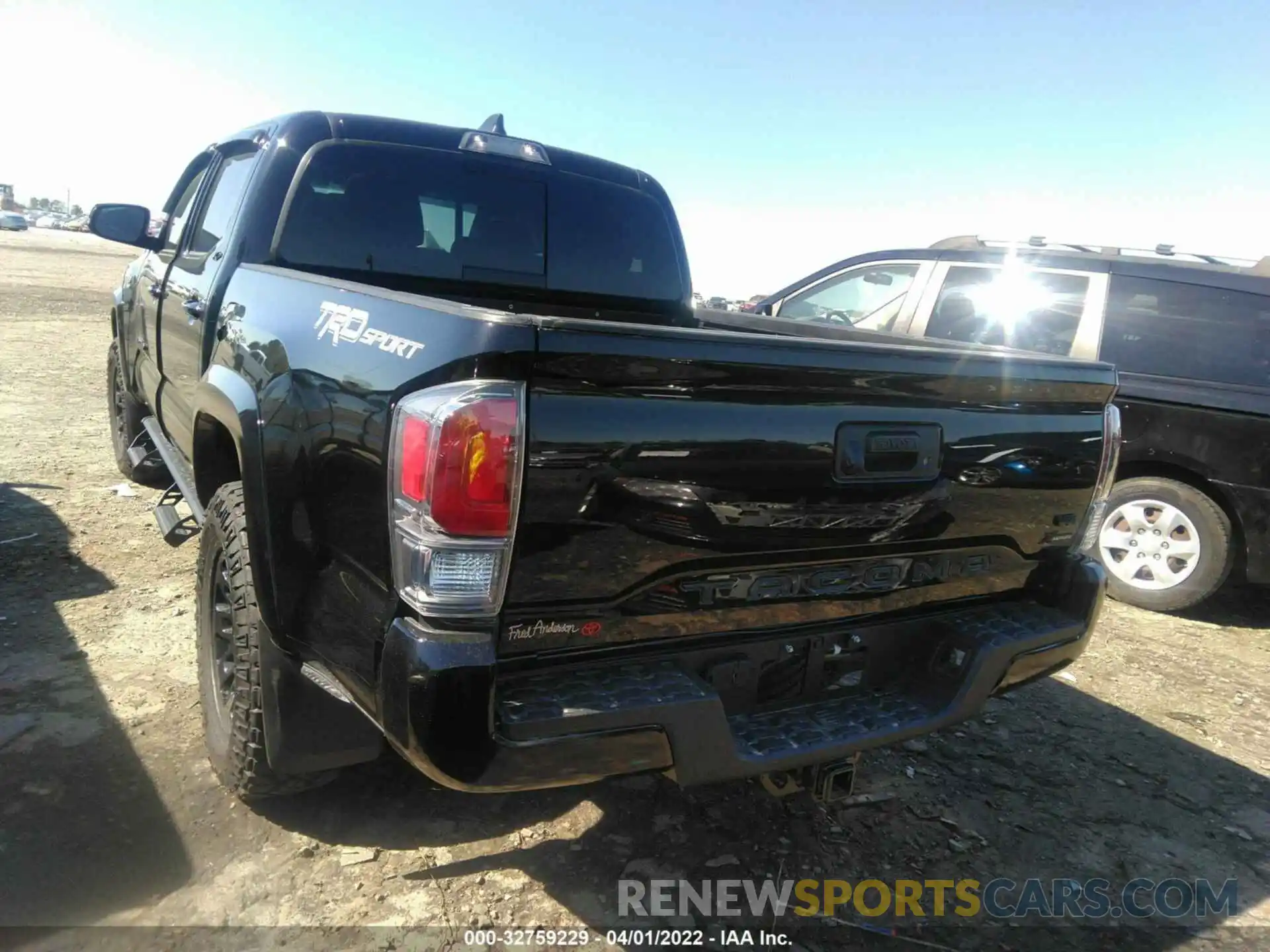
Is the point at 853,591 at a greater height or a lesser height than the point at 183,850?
greater

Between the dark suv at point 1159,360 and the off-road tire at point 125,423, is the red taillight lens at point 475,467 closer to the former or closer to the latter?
the dark suv at point 1159,360

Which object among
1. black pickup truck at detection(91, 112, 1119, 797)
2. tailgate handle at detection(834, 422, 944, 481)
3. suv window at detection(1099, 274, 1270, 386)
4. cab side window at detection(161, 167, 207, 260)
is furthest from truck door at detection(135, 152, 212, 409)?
suv window at detection(1099, 274, 1270, 386)

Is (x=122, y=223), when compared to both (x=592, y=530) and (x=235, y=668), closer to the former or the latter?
(x=235, y=668)

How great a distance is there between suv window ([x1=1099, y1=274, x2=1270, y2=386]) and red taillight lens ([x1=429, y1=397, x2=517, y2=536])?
4.58 meters

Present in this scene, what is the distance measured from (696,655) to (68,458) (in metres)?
5.82

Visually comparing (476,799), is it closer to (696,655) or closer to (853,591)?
(696,655)

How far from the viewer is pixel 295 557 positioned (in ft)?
6.82

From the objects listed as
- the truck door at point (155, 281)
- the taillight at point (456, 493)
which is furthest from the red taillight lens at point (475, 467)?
the truck door at point (155, 281)

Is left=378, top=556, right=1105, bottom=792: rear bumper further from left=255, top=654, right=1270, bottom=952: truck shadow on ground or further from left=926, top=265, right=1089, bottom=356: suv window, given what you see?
left=926, top=265, right=1089, bottom=356: suv window

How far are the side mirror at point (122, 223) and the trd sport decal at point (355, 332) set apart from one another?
7.90 feet

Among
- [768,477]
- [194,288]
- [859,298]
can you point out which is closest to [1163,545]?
[859,298]

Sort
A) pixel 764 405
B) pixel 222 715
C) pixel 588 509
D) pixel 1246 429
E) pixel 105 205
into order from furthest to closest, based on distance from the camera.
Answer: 1. pixel 1246 429
2. pixel 105 205
3. pixel 222 715
4. pixel 764 405
5. pixel 588 509

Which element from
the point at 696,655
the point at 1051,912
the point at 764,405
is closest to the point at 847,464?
the point at 764,405

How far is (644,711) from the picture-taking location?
1794mm
